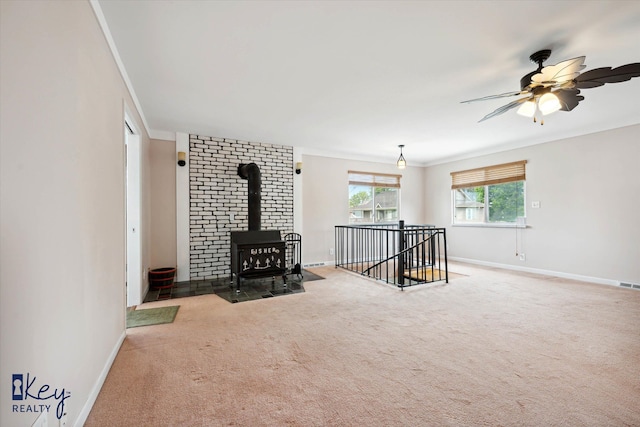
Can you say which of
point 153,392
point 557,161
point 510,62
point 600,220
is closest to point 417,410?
point 153,392

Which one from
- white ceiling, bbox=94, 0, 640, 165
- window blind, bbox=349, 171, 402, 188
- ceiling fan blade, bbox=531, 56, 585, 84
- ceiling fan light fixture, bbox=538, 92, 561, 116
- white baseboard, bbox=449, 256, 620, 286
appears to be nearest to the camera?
white ceiling, bbox=94, 0, 640, 165

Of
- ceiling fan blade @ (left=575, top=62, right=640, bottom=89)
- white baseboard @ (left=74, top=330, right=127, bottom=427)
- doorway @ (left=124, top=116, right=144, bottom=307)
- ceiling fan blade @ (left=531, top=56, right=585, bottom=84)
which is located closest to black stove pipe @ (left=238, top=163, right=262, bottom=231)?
doorway @ (left=124, top=116, right=144, bottom=307)

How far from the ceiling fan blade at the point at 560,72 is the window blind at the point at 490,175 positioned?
366 cm

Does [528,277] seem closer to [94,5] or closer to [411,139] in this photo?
[411,139]

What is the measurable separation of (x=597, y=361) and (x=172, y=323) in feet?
12.3

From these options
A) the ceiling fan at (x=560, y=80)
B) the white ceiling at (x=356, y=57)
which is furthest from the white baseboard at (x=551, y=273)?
the ceiling fan at (x=560, y=80)

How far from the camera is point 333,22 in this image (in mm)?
2020

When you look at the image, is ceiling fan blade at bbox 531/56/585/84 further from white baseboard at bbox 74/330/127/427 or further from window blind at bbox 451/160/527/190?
white baseboard at bbox 74/330/127/427

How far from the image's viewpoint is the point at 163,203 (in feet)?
15.1

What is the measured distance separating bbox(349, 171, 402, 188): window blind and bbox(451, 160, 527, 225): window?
1.39 meters

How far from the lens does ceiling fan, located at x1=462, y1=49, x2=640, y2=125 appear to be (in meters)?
2.08

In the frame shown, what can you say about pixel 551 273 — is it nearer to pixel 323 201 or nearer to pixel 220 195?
pixel 323 201

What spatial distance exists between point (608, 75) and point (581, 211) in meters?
3.46

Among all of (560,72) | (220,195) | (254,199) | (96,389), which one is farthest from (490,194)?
(96,389)
